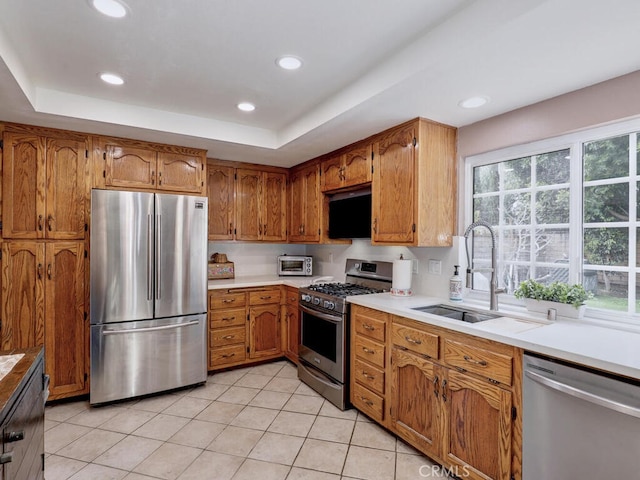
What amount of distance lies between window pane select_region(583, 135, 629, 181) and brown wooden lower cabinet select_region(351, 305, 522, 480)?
3.92ft

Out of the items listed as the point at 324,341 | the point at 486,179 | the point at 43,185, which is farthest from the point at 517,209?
the point at 43,185

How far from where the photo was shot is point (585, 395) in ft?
4.49

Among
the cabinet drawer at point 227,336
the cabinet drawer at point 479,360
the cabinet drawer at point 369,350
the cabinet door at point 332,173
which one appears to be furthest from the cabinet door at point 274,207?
the cabinet drawer at point 479,360

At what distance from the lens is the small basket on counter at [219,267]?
385cm

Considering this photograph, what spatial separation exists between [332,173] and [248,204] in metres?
1.13

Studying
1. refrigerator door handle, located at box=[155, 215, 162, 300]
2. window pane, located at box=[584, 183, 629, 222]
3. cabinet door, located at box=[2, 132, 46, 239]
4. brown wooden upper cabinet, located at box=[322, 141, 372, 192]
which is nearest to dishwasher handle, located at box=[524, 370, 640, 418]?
window pane, located at box=[584, 183, 629, 222]

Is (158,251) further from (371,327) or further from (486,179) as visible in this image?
(486,179)

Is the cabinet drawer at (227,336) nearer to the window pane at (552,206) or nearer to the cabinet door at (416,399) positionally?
the cabinet door at (416,399)

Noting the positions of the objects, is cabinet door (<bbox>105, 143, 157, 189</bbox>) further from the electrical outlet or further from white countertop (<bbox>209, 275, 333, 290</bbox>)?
the electrical outlet

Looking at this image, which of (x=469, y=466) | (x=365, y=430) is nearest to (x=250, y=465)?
(x=365, y=430)

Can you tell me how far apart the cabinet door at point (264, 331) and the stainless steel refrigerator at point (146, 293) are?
588mm

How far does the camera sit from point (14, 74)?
190cm

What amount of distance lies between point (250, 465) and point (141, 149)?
106 inches

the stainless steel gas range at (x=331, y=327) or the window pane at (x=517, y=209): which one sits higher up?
the window pane at (x=517, y=209)
